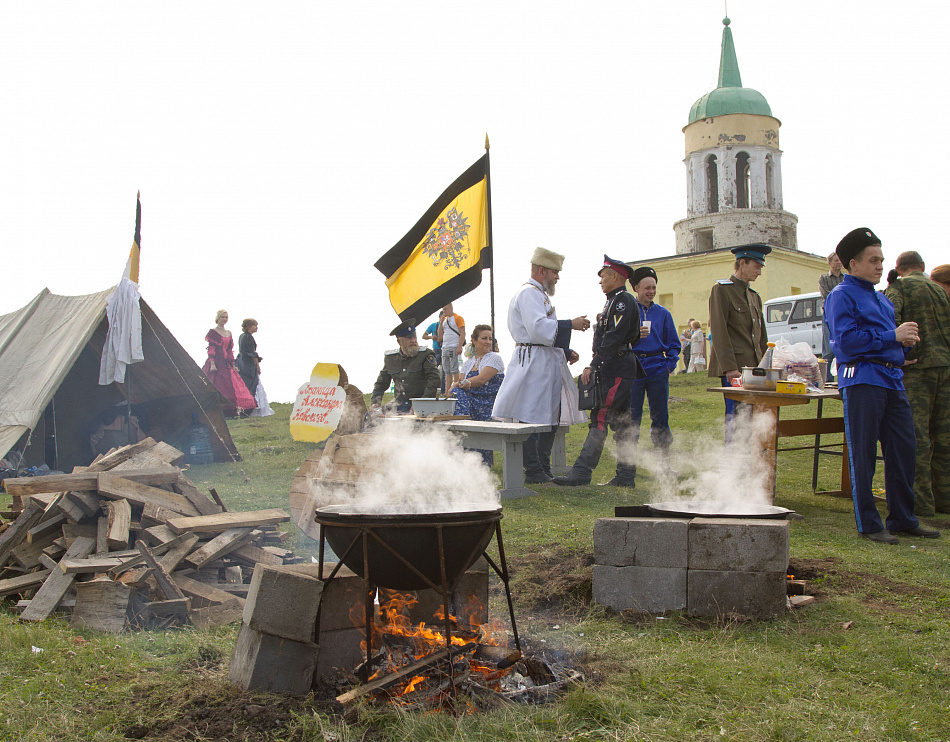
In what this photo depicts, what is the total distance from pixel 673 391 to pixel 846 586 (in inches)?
471

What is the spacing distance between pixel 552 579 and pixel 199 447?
802 centimetres

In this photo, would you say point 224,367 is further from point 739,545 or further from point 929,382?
point 739,545

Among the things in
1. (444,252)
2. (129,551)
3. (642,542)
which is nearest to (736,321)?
(642,542)

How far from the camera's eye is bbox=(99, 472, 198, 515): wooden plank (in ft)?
17.2

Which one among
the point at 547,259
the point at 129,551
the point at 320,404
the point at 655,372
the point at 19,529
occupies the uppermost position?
the point at 547,259

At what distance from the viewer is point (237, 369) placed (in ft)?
47.2

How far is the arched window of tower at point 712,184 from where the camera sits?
112 feet

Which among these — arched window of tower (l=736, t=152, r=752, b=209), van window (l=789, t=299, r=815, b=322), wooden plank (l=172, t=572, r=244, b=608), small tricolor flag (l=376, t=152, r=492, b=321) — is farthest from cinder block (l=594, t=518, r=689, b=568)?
arched window of tower (l=736, t=152, r=752, b=209)

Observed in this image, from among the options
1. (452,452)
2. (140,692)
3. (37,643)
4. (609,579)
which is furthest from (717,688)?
(452,452)

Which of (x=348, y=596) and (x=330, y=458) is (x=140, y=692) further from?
(x=330, y=458)

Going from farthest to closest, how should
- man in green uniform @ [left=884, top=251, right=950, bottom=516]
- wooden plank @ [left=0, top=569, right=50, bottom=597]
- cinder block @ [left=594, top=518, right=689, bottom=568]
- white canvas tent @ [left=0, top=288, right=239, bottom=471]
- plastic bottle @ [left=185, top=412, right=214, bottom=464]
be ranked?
plastic bottle @ [left=185, top=412, right=214, bottom=464] < white canvas tent @ [left=0, top=288, right=239, bottom=471] < man in green uniform @ [left=884, top=251, right=950, bottom=516] < wooden plank @ [left=0, top=569, right=50, bottom=597] < cinder block @ [left=594, top=518, right=689, bottom=568]

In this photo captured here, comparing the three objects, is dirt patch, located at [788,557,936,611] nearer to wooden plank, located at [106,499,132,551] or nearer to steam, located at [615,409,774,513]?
steam, located at [615,409,774,513]

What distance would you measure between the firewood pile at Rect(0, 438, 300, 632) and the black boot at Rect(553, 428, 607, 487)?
3.01 m

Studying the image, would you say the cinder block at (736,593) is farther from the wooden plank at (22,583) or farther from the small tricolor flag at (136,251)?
the small tricolor flag at (136,251)
